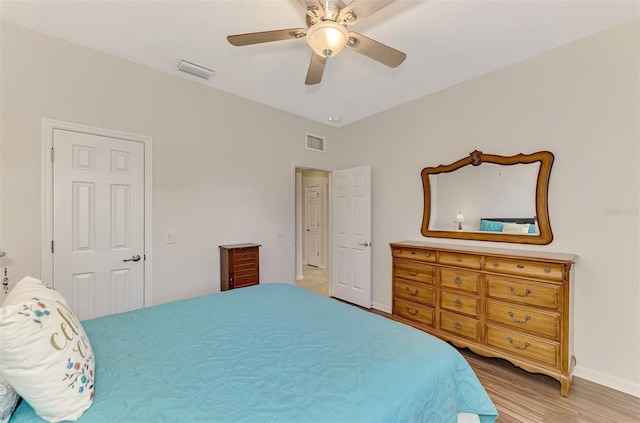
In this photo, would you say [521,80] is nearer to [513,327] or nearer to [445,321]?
[513,327]

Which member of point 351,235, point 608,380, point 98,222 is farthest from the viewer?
point 351,235

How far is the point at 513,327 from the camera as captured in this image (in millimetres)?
2330

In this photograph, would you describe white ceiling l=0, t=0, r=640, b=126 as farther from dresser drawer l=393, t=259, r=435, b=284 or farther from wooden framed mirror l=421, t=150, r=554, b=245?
Answer: dresser drawer l=393, t=259, r=435, b=284

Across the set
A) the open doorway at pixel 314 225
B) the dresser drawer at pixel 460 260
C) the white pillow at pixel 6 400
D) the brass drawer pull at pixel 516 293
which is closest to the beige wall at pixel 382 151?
the brass drawer pull at pixel 516 293

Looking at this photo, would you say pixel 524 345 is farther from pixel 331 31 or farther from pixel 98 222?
pixel 98 222

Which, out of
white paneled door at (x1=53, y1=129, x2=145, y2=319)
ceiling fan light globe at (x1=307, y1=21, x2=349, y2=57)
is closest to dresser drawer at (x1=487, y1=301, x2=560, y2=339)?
ceiling fan light globe at (x1=307, y1=21, x2=349, y2=57)

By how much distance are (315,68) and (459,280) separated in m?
2.29

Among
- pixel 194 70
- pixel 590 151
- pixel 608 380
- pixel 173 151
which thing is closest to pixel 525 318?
pixel 608 380

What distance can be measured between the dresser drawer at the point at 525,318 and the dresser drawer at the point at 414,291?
21.8 inches

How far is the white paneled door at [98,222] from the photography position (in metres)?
2.38

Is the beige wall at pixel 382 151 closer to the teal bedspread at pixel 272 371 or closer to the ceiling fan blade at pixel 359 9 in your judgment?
the teal bedspread at pixel 272 371

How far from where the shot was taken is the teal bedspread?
3.05 ft

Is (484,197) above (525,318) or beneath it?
above

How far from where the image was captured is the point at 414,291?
3021 millimetres
